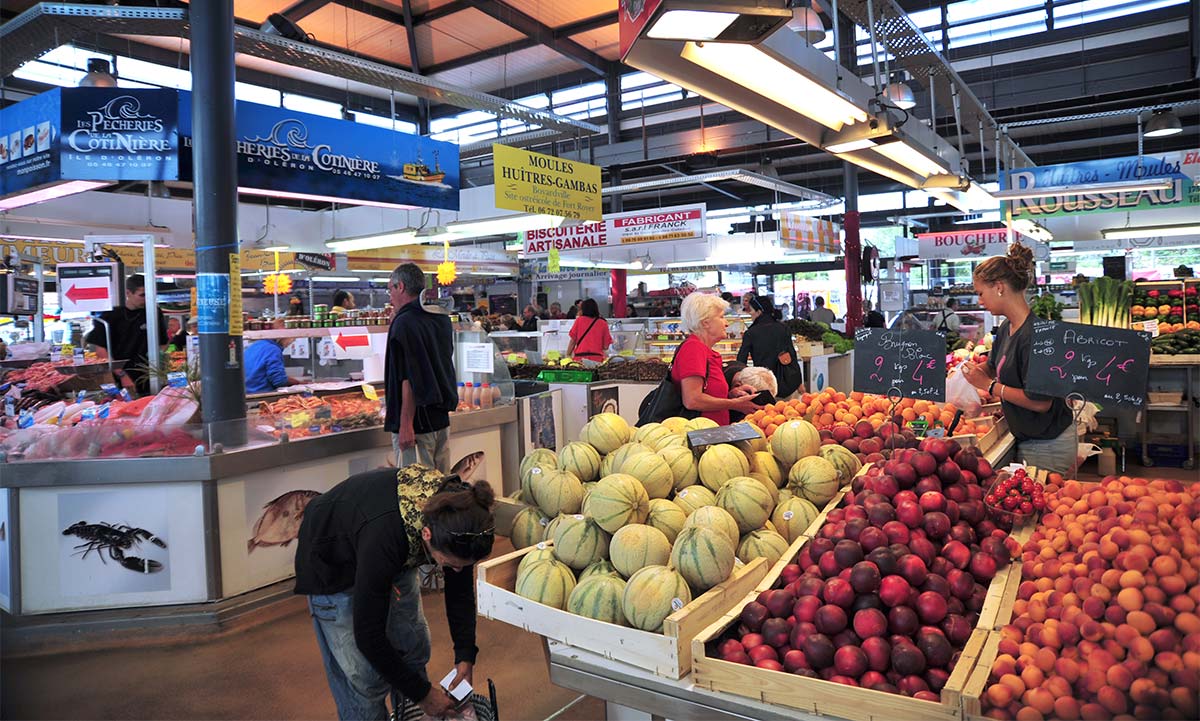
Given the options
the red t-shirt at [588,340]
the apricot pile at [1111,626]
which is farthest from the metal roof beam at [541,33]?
the apricot pile at [1111,626]

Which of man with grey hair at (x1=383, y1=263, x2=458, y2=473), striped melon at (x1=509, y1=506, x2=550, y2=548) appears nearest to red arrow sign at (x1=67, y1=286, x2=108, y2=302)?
man with grey hair at (x1=383, y1=263, x2=458, y2=473)

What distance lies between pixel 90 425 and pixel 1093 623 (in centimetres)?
477

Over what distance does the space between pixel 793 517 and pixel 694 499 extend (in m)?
0.34

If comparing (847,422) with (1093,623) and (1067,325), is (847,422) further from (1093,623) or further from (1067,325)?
(1093,623)

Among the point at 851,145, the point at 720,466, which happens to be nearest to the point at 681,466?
the point at 720,466

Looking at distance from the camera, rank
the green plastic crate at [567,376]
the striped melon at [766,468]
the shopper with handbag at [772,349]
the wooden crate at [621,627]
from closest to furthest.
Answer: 1. the wooden crate at [621,627]
2. the striped melon at [766,468]
3. the shopper with handbag at [772,349]
4. the green plastic crate at [567,376]

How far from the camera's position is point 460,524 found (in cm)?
213

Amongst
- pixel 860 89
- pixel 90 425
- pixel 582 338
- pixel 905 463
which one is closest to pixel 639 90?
pixel 582 338

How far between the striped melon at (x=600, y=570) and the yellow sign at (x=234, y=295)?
10.8 ft

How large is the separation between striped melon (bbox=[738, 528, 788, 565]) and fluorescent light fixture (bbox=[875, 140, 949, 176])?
356cm

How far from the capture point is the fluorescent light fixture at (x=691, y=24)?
8.24 ft

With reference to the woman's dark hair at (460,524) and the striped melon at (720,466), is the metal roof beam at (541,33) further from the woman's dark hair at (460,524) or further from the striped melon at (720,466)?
the woman's dark hair at (460,524)

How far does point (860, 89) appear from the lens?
494 cm

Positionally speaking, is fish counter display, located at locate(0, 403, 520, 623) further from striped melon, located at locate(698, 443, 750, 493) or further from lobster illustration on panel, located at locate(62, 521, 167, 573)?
striped melon, located at locate(698, 443, 750, 493)
